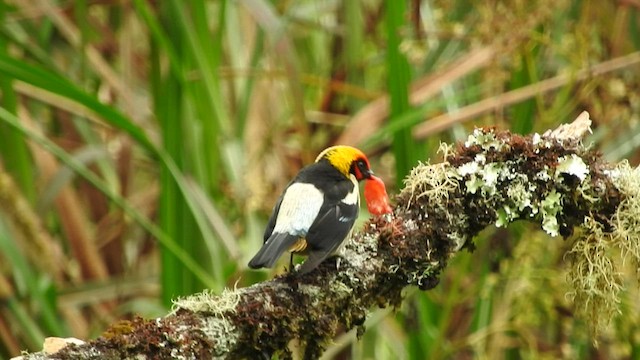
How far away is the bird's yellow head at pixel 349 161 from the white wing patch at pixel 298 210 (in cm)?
26

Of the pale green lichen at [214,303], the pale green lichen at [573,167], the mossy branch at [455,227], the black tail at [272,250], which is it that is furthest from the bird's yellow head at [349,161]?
the pale green lichen at [214,303]

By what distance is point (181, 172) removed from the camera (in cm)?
345

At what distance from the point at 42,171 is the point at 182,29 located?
0.91 meters

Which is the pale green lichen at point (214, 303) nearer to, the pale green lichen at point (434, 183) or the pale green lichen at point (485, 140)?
the pale green lichen at point (434, 183)

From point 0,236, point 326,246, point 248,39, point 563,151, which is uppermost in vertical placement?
point 248,39

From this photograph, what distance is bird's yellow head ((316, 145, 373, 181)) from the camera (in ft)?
8.62

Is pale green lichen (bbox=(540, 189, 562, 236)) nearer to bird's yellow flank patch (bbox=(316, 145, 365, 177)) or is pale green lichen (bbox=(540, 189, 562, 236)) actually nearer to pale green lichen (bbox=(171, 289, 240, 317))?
bird's yellow flank patch (bbox=(316, 145, 365, 177))

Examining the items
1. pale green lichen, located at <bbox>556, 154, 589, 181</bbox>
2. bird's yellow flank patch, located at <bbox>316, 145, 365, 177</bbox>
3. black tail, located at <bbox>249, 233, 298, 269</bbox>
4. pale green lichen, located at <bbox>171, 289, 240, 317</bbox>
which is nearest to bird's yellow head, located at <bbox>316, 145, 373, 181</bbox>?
bird's yellow flank patch, located at <bbox>316, 145, 365, 177</bbox>

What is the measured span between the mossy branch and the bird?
41 millimetres

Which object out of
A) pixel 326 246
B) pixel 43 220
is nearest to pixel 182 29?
A: pixel 43 220

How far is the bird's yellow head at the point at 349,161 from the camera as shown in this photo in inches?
103

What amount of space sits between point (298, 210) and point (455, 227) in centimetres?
34

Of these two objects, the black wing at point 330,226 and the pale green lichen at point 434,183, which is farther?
the pale green lichen at point 434,183

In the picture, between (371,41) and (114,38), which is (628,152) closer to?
(371,41)
